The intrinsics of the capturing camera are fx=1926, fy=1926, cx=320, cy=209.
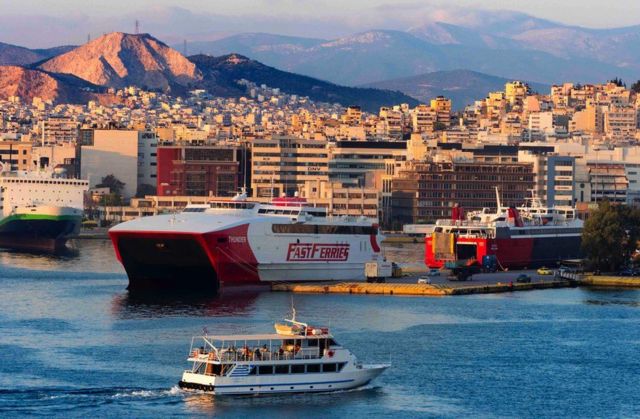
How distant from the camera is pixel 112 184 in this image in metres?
144

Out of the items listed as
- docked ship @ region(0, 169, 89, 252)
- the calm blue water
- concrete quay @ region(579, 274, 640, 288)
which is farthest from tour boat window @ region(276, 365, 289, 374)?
docked ship @ region(0, 169, 89, 252)

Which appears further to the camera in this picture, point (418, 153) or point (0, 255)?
point (418, 153)

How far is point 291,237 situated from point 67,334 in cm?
1958

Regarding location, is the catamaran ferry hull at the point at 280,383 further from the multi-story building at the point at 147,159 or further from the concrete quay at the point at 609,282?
the multi-story building at the point at 147,159

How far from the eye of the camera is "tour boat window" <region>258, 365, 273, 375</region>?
4559cm

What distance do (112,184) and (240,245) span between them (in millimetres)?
72291

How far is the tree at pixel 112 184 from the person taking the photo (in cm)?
14362

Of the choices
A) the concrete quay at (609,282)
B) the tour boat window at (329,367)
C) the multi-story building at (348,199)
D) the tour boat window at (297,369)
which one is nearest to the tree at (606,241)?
the concrete quay at (609,282)

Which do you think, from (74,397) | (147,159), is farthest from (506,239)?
(147,159)

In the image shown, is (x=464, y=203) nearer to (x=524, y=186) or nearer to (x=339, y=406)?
(x=524, y=186)

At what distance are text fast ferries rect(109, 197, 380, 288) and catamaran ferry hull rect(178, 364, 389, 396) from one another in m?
25.4

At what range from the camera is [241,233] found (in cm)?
7319


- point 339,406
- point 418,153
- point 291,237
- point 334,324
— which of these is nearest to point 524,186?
point 418,153

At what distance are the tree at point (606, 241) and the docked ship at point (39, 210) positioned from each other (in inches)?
1330
